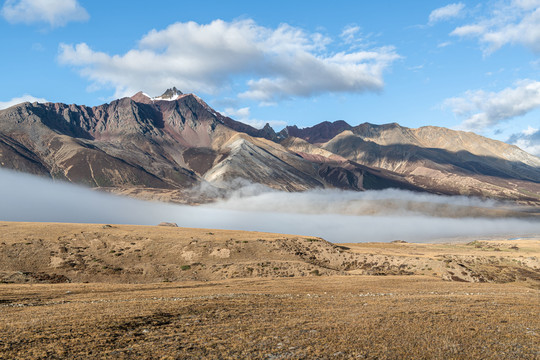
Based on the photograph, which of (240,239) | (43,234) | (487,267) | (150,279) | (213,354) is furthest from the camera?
(240,239)

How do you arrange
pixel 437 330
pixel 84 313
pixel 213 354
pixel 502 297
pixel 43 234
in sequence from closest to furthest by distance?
1. pixel 213 354
2. pixel 437 330
3. pixel 84 313
4. pixel 502 297
5. pixel 43 234

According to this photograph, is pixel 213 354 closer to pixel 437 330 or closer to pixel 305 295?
pixel 437 330

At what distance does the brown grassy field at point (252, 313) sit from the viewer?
20.6 metres

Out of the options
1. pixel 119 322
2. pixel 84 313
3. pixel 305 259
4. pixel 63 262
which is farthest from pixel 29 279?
pixel 305 259

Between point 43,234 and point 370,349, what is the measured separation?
74975mm

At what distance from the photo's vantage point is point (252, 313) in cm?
3002

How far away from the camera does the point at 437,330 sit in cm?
2462

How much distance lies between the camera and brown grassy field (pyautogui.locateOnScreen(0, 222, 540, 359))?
67.6 feet

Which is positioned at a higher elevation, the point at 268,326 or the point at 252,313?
the point at 268,326

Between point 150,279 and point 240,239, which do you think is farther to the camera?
point 240,239

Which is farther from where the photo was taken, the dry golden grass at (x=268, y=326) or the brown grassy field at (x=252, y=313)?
the brown grassy field at (x=252, y=313)

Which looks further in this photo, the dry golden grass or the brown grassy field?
the brown grassy field

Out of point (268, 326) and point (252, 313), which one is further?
point (252, 313)

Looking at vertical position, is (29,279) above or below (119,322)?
below
